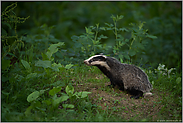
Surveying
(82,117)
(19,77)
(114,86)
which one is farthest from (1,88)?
(114,86)

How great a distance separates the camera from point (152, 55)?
6.13m

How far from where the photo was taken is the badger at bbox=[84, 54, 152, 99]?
4031 millimetres

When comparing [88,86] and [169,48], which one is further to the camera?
[169,48]

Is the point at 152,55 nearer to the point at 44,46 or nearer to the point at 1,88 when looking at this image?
the point at 44,46

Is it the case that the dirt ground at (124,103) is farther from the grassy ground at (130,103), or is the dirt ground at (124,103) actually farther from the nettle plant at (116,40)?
the nettle plant at (116,40)

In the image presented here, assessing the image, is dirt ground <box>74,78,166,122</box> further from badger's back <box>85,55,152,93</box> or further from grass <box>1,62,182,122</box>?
badger's back <box>85,55,152,93</box>

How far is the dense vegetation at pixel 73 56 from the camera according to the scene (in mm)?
3412

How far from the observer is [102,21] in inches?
247

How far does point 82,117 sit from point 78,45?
2.28 metres

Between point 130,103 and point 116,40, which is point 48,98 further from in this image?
point 116,40

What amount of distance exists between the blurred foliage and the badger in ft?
4.43

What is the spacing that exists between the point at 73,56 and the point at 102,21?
160cm

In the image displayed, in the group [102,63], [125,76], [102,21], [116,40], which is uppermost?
[102,21]


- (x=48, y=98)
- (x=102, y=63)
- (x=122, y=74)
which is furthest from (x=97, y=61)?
(x=48, y=98)
